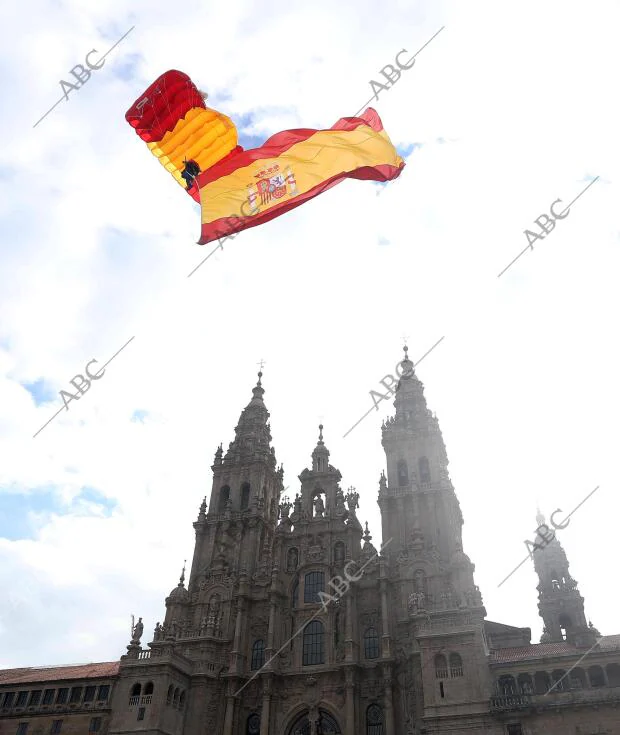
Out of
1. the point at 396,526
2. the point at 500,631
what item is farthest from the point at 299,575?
the point at 500,631

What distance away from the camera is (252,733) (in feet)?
162

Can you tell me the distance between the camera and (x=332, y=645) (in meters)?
50.9

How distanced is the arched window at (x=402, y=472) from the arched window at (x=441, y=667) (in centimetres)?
1899

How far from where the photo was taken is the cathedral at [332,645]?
42.1 m

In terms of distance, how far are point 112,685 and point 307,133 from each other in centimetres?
4451

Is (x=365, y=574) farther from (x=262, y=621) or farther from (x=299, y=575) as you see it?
(x=262, y=621)

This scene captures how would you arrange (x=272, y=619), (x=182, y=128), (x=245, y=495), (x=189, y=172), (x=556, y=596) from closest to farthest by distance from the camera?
(x=182, y=128) < (x=189, y=172) < (x=272, y=619) < (x=245, y=495) < (x=556, y=596)

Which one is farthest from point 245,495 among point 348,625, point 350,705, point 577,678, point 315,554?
point 577,678

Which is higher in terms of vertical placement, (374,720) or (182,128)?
(182,128)

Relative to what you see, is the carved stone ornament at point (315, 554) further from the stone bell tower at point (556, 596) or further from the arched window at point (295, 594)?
the stone bell tower at point (556, 596)

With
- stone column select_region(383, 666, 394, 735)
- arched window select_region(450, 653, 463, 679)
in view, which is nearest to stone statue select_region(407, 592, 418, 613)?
stone column select_region(383, 666, 394, 735)

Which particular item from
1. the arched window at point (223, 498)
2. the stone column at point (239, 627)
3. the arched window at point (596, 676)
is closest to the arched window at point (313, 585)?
the stone column at point (239, 627)

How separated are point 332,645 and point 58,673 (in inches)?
901

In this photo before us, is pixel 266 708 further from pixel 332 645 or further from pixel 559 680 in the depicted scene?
pixel 559 680
